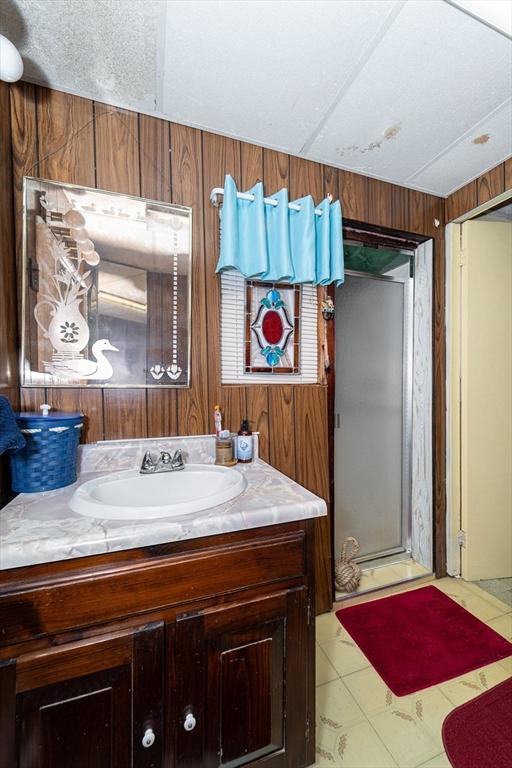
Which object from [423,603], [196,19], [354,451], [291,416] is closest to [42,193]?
[196,19]

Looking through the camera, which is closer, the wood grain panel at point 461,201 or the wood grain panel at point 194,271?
the wood grain panel at point 194,271

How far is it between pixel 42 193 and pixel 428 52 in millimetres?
1459

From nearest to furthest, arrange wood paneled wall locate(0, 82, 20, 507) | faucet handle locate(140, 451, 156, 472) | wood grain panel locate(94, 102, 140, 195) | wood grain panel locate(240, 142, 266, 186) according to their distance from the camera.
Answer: wood paneled wall locate(0, 82, 20, 507), faucet handle locate(140, 451, 156, 472), wood grain panel locate(94, 102, 140, 195), wood grain panel locate(240, 142, 266, 186)

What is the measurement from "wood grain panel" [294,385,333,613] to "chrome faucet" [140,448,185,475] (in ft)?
2.13

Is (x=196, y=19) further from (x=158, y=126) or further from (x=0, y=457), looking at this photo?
(x=0, y=457)

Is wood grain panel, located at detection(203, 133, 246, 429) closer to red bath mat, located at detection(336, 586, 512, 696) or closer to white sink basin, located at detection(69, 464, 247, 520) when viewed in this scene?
white sink basin, located at detection(69, 464, 247, 520)

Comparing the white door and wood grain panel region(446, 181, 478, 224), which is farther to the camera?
the white door

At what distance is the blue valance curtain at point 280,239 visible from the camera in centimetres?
140

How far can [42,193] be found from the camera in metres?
1.24

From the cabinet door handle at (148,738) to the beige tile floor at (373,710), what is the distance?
0.63 meters

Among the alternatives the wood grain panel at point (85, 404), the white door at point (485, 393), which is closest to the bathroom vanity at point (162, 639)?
the wood grain panel at point (85, 404)

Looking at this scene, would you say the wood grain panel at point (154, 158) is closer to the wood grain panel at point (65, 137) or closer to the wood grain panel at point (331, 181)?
the wood grain panel at point (65, 137)

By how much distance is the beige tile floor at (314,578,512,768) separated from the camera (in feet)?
3.59

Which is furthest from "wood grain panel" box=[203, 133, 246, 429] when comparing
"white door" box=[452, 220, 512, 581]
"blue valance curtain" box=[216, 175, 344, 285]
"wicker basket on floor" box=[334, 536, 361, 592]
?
"white door" box=[452, 220, 512, 581]
